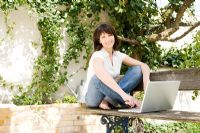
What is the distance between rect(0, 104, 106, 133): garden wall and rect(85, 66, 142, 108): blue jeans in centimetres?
161

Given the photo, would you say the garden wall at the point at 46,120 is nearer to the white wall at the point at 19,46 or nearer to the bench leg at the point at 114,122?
the white wall at the point at 19,46

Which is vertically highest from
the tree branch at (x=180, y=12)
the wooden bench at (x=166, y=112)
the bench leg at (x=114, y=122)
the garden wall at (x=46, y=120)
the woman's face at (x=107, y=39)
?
the tree branch at (x=180, y=12)

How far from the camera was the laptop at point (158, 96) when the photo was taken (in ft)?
8.46

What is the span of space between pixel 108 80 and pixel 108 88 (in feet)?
0.27

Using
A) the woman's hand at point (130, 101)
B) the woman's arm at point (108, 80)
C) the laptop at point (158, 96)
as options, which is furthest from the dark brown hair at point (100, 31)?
the laptop at point (158, 96)

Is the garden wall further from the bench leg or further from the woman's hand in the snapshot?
the woman's hand

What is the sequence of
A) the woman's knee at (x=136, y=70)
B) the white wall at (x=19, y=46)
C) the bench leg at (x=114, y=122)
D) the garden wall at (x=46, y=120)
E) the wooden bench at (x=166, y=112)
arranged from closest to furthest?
the wooden bench at (x=166, y=112)
the woman's knee at (x=136, y=70)
the bench leg at (x=114, y=122)
the garden wall at (x=46, y=120)
the white wall at (x=19, y=46)

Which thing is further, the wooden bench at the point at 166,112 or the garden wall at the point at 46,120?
the garden wall at the point at 46,120

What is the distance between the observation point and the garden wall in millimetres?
4680

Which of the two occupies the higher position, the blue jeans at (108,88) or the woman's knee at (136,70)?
the woman's knee at (136,70)

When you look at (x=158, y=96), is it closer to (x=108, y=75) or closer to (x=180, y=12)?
(x=108, y=75)

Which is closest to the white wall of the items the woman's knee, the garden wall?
the garden wall

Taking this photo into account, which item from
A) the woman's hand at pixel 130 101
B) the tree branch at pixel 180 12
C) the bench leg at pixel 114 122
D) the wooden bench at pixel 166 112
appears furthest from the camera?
the tree branch at pixel 180 12

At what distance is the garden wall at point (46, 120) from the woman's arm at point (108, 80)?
173 cm
